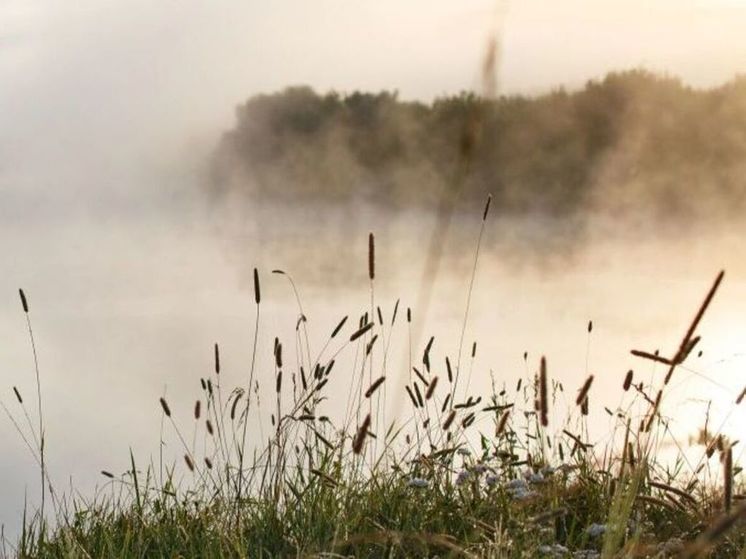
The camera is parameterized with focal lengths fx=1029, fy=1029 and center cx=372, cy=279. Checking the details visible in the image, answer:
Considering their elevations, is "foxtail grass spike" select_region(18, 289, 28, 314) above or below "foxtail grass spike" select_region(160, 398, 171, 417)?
above

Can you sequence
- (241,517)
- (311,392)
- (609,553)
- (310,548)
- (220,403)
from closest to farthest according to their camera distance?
(609,553), (310,548), (241,517), (311,392), (220,403)

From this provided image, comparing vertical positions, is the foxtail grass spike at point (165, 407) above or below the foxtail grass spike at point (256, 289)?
below

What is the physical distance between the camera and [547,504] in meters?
3.79

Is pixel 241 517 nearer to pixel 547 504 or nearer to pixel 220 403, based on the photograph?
pixel 220 403

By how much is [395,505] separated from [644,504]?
102cm

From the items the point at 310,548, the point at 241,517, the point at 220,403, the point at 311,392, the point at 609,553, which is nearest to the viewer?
the point at 609,553

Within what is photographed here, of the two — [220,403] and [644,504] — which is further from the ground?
[220,403]

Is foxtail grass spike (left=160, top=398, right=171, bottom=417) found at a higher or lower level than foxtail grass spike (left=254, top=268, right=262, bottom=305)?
lower

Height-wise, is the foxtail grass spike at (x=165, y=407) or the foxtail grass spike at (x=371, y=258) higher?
the foxtail grass spike at (x=371, y=258)

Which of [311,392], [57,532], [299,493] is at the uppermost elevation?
[311,392]

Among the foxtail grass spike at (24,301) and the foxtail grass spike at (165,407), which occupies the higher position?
the foxtail grass spike at (24,301)

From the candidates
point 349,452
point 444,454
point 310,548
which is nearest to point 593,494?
point 444,454

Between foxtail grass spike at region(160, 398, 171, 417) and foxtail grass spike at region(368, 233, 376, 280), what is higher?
foxtail grass spike at region(368, 233, 376, 280)

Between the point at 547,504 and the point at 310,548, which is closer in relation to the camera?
the point at 310,548
